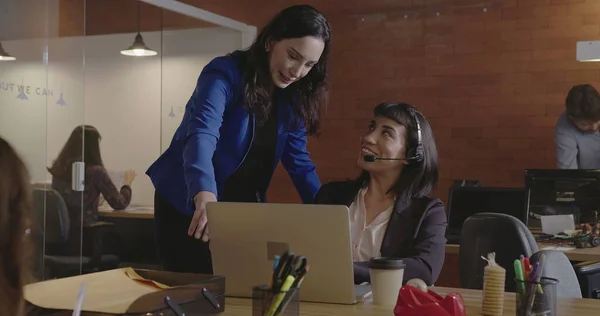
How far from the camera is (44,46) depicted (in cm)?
477

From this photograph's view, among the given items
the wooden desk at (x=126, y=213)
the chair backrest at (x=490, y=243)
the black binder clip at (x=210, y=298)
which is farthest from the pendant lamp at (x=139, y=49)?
the black binder clip at (x=210, y=298)

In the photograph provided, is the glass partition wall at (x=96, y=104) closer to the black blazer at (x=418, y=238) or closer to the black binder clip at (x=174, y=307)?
the black blazer at (x=418, y=238)

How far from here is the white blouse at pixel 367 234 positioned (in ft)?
7.75

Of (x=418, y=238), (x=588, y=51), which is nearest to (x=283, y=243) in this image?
(x=418, y=238)

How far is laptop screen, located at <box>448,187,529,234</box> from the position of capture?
4102 mm

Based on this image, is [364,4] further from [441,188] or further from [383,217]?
[383,217]

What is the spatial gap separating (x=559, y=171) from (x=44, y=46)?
3.06m

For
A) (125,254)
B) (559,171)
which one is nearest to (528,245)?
(559,171)

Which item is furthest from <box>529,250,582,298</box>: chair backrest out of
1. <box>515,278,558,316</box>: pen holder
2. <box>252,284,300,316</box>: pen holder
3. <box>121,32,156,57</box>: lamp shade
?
<box>121,32,156,57</box>: lamp shade

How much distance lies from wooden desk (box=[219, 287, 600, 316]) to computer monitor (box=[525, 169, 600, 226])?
227cm

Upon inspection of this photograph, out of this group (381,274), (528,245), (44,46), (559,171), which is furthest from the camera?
(44,46)

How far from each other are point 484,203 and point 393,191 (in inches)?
72.3

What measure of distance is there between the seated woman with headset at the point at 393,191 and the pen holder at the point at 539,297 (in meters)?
0.64

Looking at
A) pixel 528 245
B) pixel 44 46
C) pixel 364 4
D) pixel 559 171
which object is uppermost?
pixel 364 4
